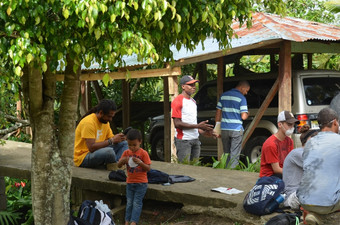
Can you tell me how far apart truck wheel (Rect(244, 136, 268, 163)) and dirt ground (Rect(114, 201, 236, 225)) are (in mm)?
3151

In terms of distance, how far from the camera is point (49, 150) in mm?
5383

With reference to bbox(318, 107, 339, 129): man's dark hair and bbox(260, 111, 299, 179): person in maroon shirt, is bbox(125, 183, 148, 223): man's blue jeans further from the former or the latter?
bbox(318, 107, 339, 129): man's dark hair

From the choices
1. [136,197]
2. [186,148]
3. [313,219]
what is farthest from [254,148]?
[313,219]

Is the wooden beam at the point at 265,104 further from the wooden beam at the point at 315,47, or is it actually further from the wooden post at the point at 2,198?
the wooden post at the point at 2,198

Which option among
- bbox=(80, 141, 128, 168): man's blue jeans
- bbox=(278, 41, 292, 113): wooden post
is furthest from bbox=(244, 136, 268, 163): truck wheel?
bbox=(80, 141, 128, 168): man's blue jeans

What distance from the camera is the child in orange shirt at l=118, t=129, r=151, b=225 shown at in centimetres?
604

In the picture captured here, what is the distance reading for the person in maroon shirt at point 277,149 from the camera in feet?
18.9

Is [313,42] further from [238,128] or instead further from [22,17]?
[22,17]

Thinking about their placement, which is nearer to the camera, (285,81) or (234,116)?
(234,116)

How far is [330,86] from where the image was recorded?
9.36m

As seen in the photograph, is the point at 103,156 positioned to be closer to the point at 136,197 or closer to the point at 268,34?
the point at 136,197

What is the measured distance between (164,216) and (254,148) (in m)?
3.50

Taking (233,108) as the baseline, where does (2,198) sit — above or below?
below

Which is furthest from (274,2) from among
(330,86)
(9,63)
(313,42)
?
(313,42)
